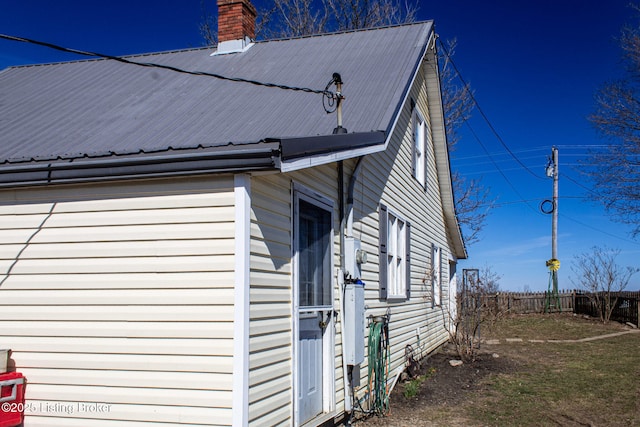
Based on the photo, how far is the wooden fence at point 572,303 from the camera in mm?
21547

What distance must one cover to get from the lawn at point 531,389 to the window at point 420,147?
3.95 m

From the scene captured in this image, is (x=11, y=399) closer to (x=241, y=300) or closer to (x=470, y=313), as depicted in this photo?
(x=241, y=300)

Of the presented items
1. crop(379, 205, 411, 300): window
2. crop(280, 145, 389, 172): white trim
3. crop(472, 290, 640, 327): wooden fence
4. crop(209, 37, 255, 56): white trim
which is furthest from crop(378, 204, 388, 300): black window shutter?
crop(472, 290, 640, 327): wooden fence

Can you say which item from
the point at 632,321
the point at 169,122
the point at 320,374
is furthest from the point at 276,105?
the point at 632,321

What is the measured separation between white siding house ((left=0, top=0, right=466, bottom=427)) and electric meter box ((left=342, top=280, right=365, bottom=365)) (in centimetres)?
5

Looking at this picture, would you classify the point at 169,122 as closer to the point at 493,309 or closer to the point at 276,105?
the point at 276,105

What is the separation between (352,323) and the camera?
275 inches

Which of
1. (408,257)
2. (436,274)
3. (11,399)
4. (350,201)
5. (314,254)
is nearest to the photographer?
(11,399)

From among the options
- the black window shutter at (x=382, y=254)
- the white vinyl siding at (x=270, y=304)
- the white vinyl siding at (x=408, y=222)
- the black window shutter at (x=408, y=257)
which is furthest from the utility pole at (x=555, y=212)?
the white vinyl siding at (x=270, y=304)

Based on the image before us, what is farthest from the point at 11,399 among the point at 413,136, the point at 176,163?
the point at 413,136

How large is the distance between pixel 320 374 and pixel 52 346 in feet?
9.18

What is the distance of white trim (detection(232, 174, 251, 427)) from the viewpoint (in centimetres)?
472

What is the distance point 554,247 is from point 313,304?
23.5 m

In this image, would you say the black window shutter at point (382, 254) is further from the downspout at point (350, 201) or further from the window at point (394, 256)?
the downspout at point (350, 201)
